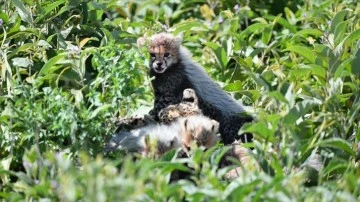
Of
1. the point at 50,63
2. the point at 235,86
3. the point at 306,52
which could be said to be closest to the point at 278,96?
the point at 306,52

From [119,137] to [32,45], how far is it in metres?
0.80

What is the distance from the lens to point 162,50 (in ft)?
23.3

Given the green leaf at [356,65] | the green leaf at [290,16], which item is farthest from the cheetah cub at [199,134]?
the green leaf at [290,16]

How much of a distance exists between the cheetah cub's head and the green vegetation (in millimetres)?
131

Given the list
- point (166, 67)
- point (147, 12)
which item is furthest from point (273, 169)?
point (147, 12)

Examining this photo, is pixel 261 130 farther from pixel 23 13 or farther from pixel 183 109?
pixel 23 13

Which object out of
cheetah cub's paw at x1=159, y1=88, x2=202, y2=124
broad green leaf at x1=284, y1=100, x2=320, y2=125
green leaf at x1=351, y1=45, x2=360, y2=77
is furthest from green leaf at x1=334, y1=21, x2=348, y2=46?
broad green leaf at x1=284, y1=100, x2=320, y2=125

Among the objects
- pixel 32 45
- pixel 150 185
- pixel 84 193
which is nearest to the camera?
pixel 84 193

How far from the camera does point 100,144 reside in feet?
18.2

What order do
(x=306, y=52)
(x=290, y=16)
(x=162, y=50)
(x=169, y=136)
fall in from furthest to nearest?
(x=290, y=16), (x=162, y=50), (x=306, y=52), (x=169, y=136)

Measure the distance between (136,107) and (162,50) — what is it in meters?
1.14

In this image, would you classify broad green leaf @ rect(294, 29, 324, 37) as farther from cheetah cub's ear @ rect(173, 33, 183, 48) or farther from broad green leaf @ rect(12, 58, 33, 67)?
broad green leaf @ rect(12, 58, 33, 67)

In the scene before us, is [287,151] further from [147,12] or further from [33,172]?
A: [147,12]

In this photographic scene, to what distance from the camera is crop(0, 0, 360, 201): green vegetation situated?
15.3 ft
